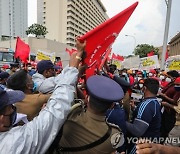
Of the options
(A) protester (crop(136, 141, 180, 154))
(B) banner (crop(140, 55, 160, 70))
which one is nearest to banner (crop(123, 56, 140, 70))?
(B) banner (crop(140, 55, 160, 70))

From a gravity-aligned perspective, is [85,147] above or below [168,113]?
above

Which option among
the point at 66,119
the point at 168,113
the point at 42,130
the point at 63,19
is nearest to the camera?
the point at 42,130

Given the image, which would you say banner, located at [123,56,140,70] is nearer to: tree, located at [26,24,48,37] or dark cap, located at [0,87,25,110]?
dark cap, located at [0,87,25,110]

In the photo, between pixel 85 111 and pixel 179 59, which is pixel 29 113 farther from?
pixel 179 59

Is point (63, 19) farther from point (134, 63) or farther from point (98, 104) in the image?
point (98, 104)

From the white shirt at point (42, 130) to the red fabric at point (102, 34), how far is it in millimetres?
550

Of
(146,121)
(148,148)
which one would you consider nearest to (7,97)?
(148,148)

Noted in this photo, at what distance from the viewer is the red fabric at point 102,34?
81.7 inches

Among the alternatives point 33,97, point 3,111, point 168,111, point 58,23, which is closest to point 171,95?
point 168,111

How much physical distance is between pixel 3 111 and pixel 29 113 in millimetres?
832

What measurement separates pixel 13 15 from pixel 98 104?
59395mm

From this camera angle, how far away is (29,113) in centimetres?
223

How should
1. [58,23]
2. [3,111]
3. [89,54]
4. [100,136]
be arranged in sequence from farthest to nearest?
[58,23] < [89,54] < [100,136] < [3,111]

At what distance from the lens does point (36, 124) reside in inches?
54.2
